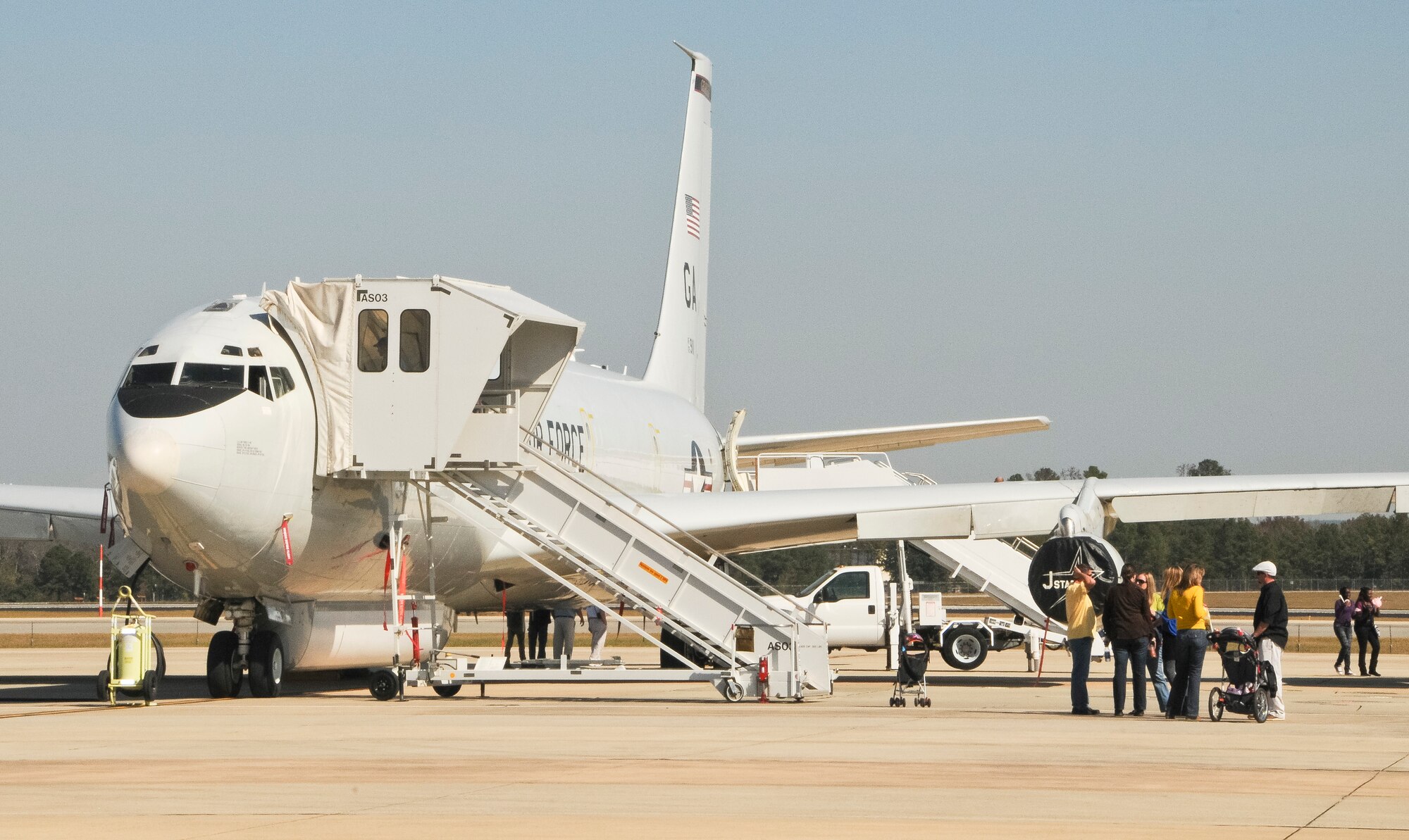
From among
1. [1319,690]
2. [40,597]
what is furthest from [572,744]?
[40,597]

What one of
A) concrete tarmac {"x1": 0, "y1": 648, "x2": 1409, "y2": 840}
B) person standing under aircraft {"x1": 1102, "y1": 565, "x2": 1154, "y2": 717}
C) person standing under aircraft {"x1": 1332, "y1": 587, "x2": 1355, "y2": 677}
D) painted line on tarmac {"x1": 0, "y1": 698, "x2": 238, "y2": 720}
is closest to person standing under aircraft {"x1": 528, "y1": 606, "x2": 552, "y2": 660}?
concrete tarmac {"x1": 0, "y1": 648, "x2": 1409, "y2": 840}

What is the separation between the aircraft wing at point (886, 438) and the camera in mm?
28922

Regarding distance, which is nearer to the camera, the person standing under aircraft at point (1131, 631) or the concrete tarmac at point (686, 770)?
the concrete tarmac at point (686, 770)

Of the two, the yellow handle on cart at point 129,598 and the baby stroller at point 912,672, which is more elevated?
the yellow handle on cart at point 129,598

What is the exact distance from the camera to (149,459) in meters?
16.6

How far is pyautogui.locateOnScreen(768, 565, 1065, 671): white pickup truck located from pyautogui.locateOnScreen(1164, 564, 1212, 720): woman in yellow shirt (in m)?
11.7

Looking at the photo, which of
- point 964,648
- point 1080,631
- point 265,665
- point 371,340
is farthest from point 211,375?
point 964,648

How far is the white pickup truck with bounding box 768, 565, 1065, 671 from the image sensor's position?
97.5 ft

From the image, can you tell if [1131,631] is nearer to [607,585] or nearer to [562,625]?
[607,585]

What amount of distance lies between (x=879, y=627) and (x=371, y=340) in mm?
15623

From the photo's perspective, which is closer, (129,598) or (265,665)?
(129,598)

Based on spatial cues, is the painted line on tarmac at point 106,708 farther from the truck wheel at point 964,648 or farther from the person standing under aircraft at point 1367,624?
the person standing under aircraft at point 1367,624

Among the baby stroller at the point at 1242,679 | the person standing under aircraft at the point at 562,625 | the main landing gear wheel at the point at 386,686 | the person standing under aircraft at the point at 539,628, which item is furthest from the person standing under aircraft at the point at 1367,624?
the main landing gear wheel at the point at 386,686

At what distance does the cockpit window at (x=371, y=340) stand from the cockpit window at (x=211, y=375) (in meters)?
1.42
